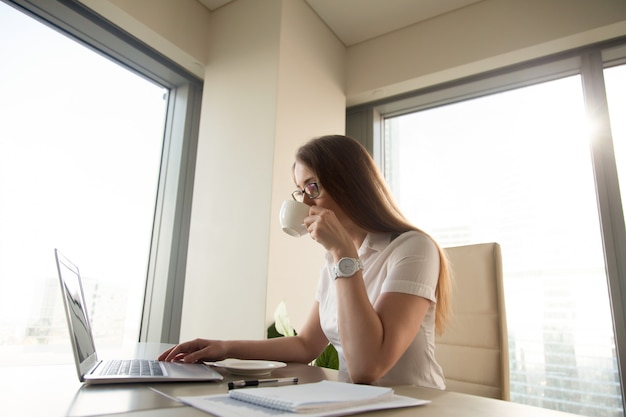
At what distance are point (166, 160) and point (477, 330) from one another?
1999mm

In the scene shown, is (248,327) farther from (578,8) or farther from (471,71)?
(578,8)

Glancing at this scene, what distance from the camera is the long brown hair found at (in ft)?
4.00

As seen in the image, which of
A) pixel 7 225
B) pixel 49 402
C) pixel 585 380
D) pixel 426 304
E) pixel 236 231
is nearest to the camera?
pixel 49 402

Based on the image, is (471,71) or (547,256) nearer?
(547,256)

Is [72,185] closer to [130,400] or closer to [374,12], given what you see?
[130,400]

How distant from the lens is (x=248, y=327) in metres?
2.05

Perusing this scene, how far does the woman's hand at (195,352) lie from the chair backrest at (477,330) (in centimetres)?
69

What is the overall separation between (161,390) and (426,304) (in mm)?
624

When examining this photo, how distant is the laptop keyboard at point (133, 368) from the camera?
0.75m

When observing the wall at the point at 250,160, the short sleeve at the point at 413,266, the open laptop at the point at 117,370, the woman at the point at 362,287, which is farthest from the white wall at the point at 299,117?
the open laptop at the point at 117,370

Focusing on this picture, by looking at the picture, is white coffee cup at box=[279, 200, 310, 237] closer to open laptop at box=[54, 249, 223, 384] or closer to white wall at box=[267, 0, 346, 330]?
open laptop at box=[54, 249, 223, 384]

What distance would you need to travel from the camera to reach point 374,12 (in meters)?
2.68

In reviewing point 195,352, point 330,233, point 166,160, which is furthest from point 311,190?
point 166,160

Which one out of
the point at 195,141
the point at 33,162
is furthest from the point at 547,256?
the point at 33,162
